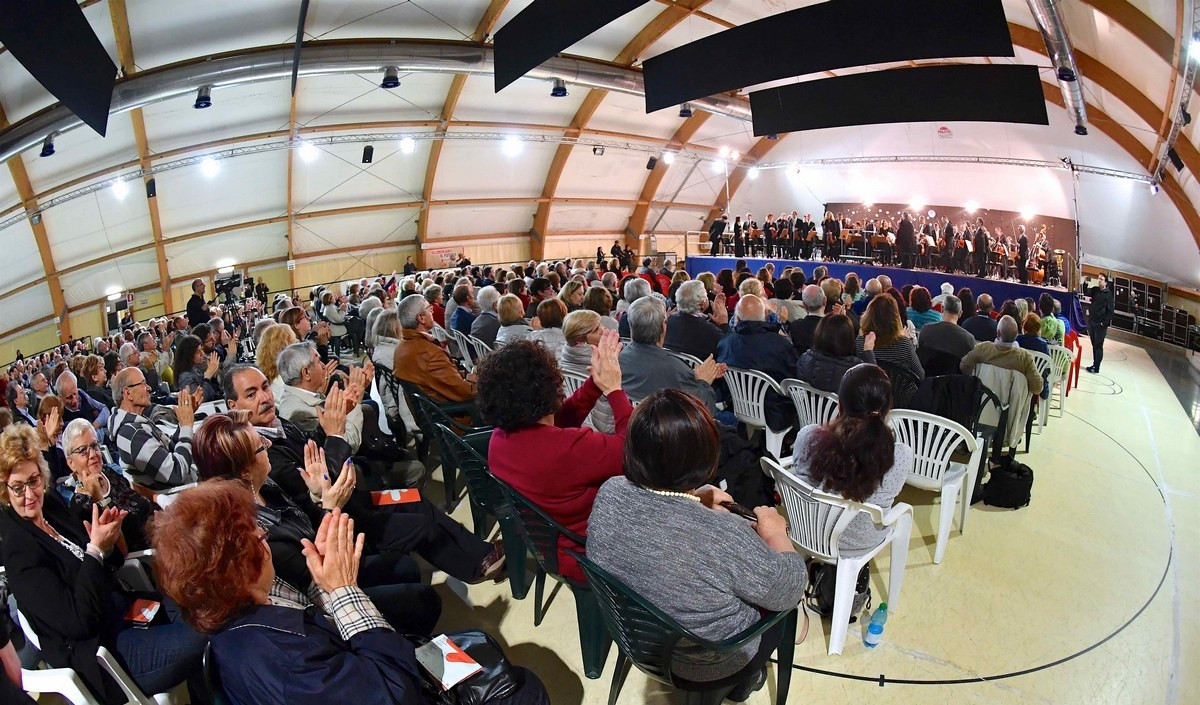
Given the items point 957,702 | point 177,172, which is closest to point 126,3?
point 177,172

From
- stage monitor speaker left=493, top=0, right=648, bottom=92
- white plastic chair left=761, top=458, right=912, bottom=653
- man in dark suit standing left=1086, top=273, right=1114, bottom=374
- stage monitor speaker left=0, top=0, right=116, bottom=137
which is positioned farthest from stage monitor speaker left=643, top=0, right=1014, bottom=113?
stage monitor speaker left=0, top=0, right=116, bottom=137

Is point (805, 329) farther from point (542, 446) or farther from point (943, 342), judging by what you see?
point (542, 446)

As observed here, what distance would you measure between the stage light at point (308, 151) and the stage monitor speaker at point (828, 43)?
8167mm

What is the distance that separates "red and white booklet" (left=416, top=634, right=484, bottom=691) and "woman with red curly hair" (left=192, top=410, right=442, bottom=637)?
0.60m

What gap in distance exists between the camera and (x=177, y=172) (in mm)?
12258

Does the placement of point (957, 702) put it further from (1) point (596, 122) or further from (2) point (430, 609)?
(1) point (596, 122)

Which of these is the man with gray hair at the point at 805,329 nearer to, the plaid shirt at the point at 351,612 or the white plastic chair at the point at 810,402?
the white plastic chair at the point at 810,402

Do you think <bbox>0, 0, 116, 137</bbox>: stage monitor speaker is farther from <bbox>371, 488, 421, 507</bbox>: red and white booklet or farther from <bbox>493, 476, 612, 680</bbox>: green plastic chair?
<bbox>493, 476, 612, 680</bbox>: green plastic chair

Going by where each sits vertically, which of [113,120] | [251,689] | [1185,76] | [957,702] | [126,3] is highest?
[126,3]


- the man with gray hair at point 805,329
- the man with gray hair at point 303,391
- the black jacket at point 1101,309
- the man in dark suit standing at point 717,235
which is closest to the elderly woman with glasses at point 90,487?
the man with gray hair at point 303,391

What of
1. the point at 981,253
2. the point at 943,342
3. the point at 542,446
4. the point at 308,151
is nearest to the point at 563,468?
the point at 542,446

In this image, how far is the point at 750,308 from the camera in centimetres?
387

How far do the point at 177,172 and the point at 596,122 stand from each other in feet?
29.9

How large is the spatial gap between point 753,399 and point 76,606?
10.2 ft
